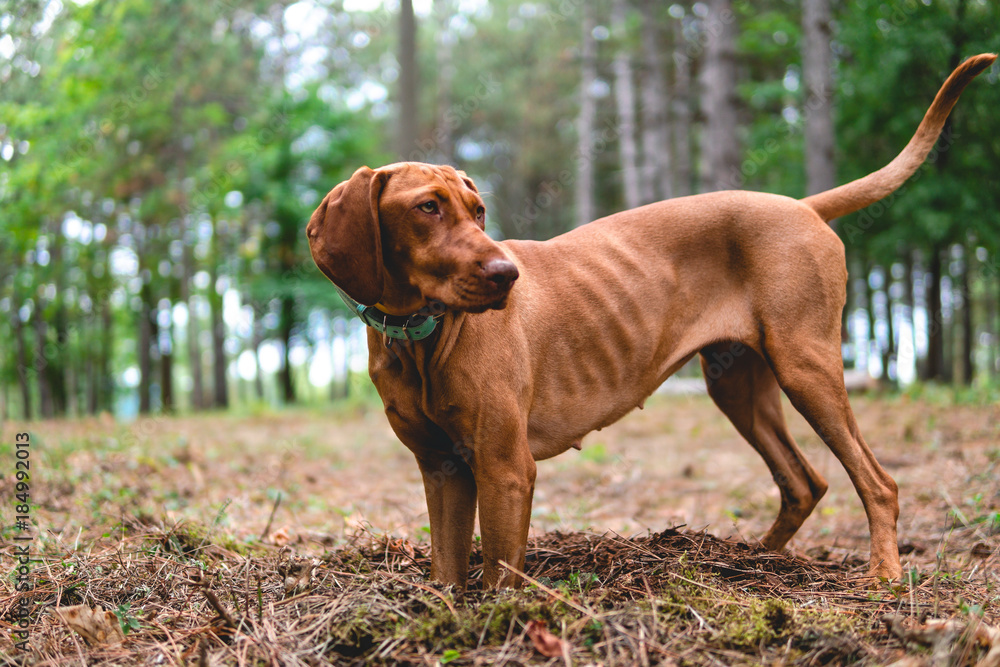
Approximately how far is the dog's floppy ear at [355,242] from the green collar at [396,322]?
0.27ft

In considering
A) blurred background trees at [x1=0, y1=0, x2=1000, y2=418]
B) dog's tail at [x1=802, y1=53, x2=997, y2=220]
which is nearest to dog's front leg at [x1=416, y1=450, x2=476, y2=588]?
dog's tail at [x1=802, y1=53, x2=997, y2=220]

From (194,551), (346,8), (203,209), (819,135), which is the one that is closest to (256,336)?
(203,209)

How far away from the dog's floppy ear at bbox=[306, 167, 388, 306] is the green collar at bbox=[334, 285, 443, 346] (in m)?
0.08

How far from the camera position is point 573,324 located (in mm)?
3232

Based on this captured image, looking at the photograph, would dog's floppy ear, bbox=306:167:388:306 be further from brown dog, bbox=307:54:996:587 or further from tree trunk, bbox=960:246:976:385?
tree trunk, bbox=960:246:976:385

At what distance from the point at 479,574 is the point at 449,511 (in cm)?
42

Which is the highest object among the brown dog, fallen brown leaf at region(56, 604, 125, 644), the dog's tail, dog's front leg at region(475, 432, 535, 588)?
the dog's tail

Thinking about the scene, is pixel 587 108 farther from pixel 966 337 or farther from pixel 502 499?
pixel 502 499

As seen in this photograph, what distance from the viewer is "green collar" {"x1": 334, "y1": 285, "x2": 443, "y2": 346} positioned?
8.91 ft

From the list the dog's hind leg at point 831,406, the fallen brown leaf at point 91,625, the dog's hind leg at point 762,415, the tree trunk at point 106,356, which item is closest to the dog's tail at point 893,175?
the dog's hind leg at point 831,406

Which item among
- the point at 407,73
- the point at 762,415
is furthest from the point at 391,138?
the point at 762,415

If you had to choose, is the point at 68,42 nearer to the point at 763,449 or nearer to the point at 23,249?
the point at 23,249

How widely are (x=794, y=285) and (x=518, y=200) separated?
27720 millimetres

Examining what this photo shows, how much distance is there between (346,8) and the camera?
22484mm
